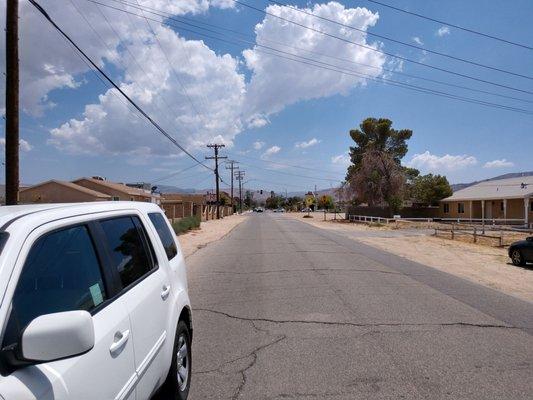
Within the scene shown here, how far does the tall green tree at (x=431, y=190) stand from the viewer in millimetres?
69188

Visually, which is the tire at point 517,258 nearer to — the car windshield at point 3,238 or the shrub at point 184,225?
the car windshield at point 3,238

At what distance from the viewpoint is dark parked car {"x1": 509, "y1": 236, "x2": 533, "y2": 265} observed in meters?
17.4

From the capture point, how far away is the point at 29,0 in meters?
12.2

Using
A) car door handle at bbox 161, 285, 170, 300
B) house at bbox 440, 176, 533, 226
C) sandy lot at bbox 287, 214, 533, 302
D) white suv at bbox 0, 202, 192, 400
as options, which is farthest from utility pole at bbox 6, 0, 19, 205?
house at bbox 440, 176, 533, 226

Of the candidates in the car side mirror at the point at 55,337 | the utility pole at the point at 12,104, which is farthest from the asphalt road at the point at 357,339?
the utility pole at the point at 12,104

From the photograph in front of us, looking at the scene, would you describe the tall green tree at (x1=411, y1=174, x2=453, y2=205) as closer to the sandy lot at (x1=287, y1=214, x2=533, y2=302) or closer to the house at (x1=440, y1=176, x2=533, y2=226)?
the house at (x1=440, y1=176, x2=533, y2=226)

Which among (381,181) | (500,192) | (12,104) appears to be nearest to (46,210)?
(12,104)

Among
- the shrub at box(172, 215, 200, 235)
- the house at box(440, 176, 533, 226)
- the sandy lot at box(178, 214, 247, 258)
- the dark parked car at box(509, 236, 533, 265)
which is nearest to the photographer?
the dark parked car at box(509, 236, 533, 265)

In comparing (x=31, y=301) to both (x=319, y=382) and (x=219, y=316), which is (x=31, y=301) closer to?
(x=319, y=382)

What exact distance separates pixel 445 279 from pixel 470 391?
8683 mm

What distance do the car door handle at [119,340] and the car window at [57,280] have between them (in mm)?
228

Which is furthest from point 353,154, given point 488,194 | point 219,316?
point 219,316

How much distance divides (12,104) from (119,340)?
10557mm

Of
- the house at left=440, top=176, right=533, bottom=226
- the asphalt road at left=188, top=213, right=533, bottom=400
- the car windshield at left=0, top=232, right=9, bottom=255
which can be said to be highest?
the house at left=440, top=176, right=533, bottom=226
